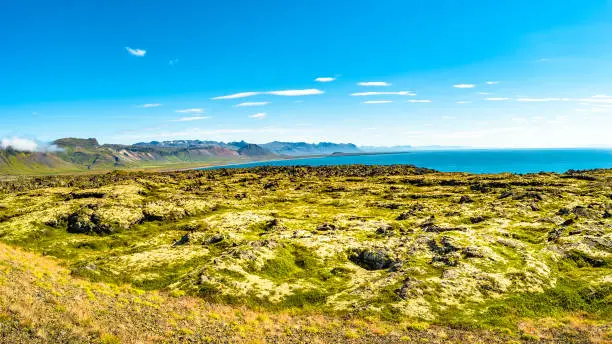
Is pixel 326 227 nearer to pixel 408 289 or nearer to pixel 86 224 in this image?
pixel 408 289

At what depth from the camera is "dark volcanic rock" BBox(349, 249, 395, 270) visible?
65.4 metres

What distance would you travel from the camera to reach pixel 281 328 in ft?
140

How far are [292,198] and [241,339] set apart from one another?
121634mm

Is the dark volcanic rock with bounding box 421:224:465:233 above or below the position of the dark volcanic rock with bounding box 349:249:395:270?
above

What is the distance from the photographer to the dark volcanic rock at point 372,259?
6538 centimetres

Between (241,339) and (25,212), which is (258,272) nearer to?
(241,339)

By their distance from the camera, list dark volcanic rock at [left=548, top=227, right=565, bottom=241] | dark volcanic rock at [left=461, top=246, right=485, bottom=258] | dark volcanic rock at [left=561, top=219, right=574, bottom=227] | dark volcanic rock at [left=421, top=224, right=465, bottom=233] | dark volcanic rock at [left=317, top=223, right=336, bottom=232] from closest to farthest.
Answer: dark volcanic rock at [left=461, top=246, right=485, bottom=258]
dark volcanic rock at [left=548, top=227, right=565, bottom=241]
dark volcanic rock at [left=421, top=224, right=465, bottom=233]
dark volcanic rock at [left=561, top=219, right=574, bottom=227]
dark volcanic rock at [left=317, top=223, right=336, bottom=232]

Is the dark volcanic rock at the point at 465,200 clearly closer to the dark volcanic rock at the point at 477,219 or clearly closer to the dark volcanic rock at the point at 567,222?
the dark volcanic rock at the point at 477,219

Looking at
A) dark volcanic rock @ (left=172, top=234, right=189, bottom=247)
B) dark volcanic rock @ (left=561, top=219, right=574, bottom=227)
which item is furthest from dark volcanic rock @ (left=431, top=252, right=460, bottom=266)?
dark volcanic rock @ (left=172, top=234, right=189, bottom=247)

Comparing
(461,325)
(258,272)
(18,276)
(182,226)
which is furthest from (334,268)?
(182,226)

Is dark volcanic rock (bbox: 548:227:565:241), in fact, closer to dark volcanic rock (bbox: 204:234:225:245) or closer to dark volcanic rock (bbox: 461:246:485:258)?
dark volcanic rock (bbox: 461:246:485:258)

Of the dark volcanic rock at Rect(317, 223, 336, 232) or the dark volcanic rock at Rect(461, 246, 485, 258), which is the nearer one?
the dark volcanic rock at Rect(461, 246, 485, 258)

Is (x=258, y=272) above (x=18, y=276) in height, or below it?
below

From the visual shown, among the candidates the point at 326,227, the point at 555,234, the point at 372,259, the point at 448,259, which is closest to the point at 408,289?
the point at 448,259
